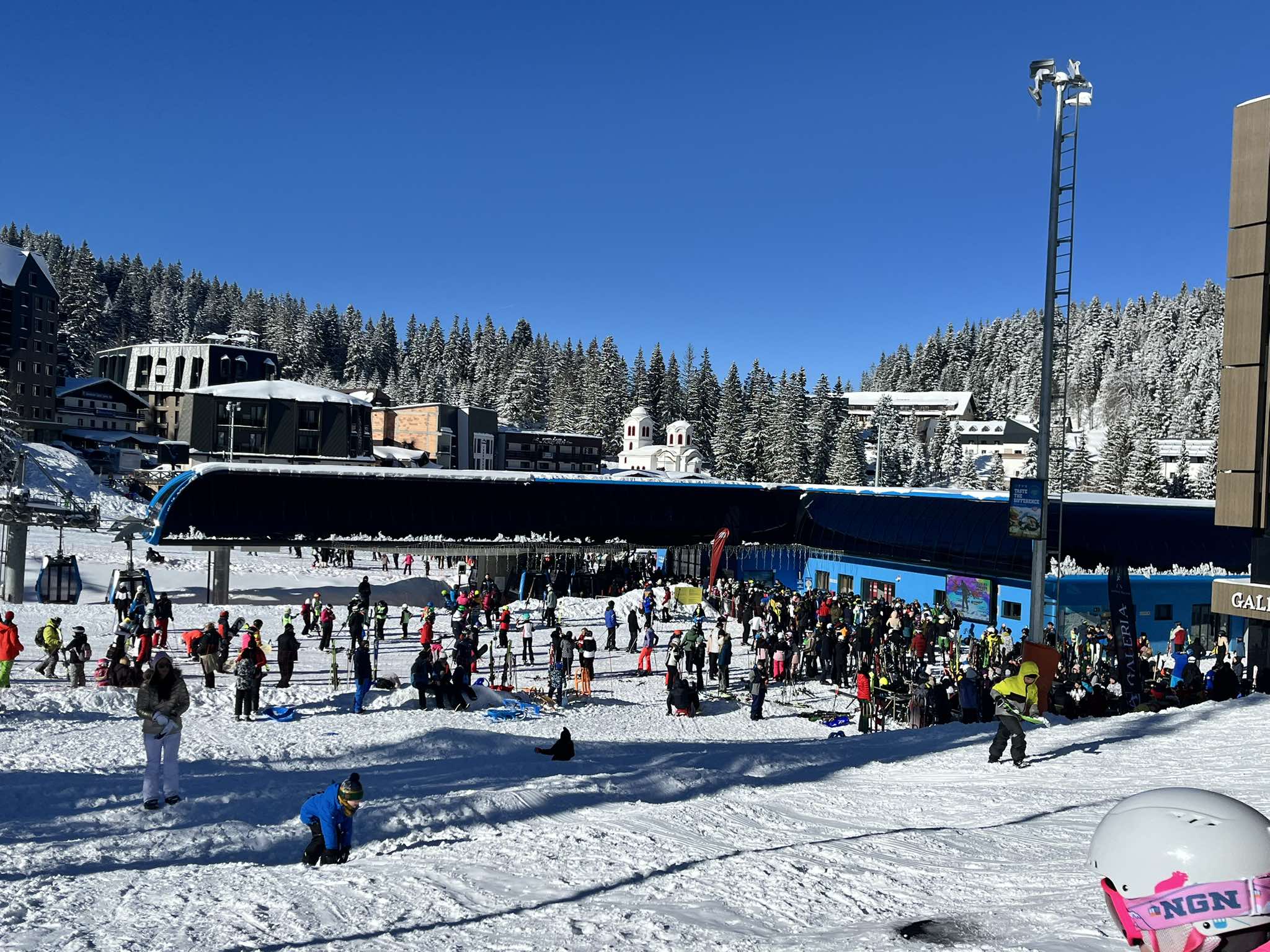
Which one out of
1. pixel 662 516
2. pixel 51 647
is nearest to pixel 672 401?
pixel 662 516

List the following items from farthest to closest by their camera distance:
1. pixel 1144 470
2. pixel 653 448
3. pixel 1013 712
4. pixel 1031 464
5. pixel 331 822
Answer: pixel 653 448 → pixel 1144 470 → pixel 1031 464 → pixel 1013 712 → pixel 331 822

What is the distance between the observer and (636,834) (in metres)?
9.05

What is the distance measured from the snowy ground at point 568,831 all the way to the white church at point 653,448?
8523 cm

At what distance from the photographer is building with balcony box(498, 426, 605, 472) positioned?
101500 mm

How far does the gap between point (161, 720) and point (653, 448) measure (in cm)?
10387

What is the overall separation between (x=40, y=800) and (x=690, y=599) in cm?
2511

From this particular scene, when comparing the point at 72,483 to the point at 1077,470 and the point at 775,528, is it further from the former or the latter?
the point at 1077,470

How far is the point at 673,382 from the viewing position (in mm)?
131000

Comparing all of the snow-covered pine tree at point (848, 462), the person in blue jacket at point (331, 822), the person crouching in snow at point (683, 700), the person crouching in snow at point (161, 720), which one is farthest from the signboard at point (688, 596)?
the snow-covered pine tree at point (848, 462)

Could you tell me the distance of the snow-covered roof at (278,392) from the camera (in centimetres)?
7675

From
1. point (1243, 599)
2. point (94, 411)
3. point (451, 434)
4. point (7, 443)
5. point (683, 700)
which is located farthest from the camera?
point (451, 434)

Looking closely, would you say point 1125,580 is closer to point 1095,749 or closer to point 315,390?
point 1095,749

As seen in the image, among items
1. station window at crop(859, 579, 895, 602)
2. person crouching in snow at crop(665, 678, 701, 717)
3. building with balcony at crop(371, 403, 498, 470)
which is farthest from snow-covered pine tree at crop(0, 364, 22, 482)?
person crouching in snow at crop(665, 678, 701, 717)

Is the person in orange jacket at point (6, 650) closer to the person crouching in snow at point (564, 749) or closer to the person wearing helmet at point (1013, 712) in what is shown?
the person crouching in snow at point (564, 749)
